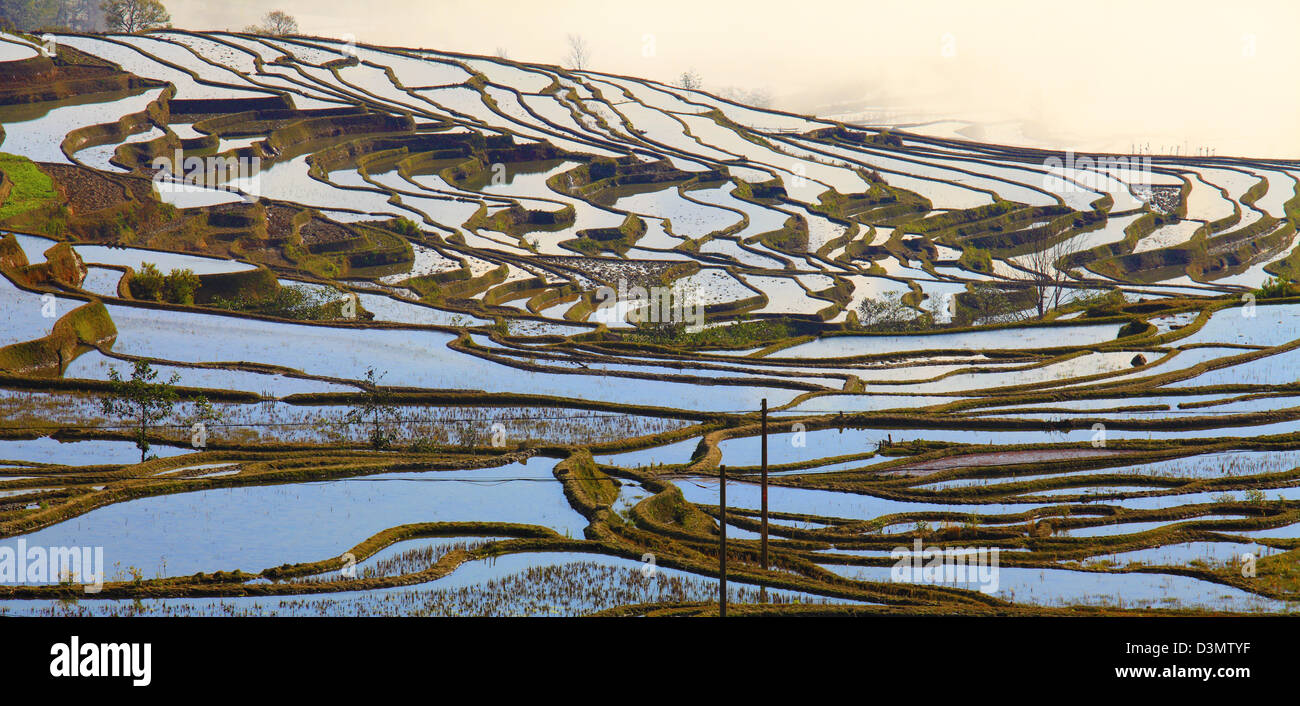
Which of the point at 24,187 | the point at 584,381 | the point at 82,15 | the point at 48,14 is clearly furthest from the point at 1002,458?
the point at 82,15

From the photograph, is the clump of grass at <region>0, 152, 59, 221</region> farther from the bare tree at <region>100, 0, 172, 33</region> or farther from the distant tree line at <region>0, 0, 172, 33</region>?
the bare tree at <region>100, 0, 172, 33</region>

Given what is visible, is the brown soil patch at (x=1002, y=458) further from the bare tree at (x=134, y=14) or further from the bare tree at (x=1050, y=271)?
the bare tree at (x=134, y=14)

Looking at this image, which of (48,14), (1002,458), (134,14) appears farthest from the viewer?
(48,14)


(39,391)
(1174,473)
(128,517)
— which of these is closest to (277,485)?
(128,517)

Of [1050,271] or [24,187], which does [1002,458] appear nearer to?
[1050,271]
